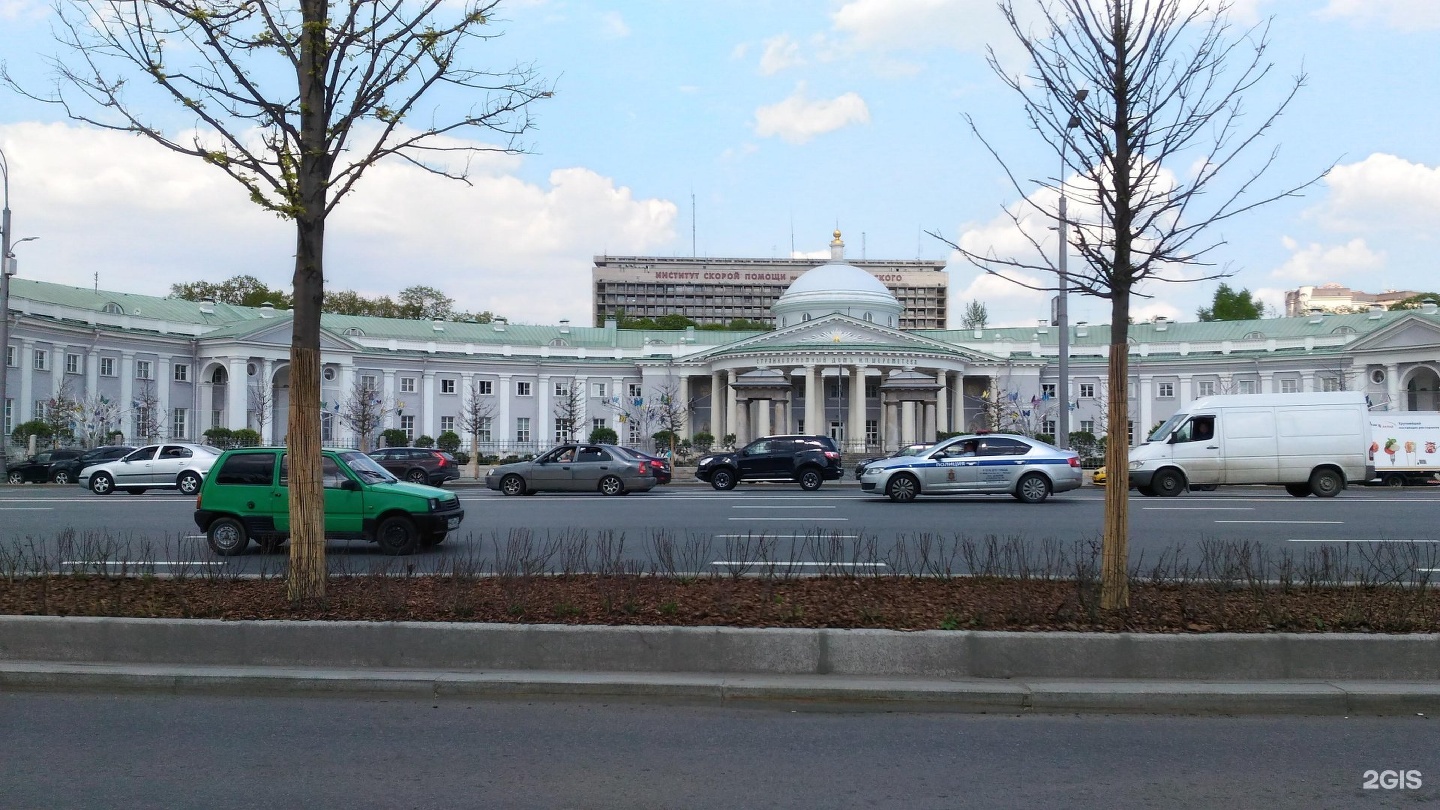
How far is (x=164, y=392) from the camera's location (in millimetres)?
73688

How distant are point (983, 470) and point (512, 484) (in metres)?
14.3

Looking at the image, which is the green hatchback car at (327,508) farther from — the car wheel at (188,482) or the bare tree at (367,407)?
the bare tree at (367,407)

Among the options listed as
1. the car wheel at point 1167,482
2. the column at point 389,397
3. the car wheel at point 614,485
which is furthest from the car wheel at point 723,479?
the column at point 389,397

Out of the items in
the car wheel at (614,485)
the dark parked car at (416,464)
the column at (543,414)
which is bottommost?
the car wheel at (614,485)

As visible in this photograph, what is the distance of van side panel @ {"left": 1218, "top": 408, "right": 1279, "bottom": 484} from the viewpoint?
28750 millimetres

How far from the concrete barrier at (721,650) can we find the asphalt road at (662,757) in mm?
526

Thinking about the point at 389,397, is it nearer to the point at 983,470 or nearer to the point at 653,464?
the point at 653,464

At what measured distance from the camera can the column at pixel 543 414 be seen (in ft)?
283

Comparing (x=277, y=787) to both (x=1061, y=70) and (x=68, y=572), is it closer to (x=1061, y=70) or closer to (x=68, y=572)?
(x=68, y=572)

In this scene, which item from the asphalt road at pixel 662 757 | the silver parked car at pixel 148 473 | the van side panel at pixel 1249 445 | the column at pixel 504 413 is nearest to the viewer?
the asphalt road at pixel 662 757

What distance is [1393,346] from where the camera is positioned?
7531 cm

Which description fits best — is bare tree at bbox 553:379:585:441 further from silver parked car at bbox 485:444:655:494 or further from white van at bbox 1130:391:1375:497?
white van at bbox 1130:391:1375:497

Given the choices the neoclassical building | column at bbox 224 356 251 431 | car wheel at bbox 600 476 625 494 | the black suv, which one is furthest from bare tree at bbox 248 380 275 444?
car wheel at bbox 600 476 625 494

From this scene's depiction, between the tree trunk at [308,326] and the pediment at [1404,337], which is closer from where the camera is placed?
the tree trunk at [308,326]
